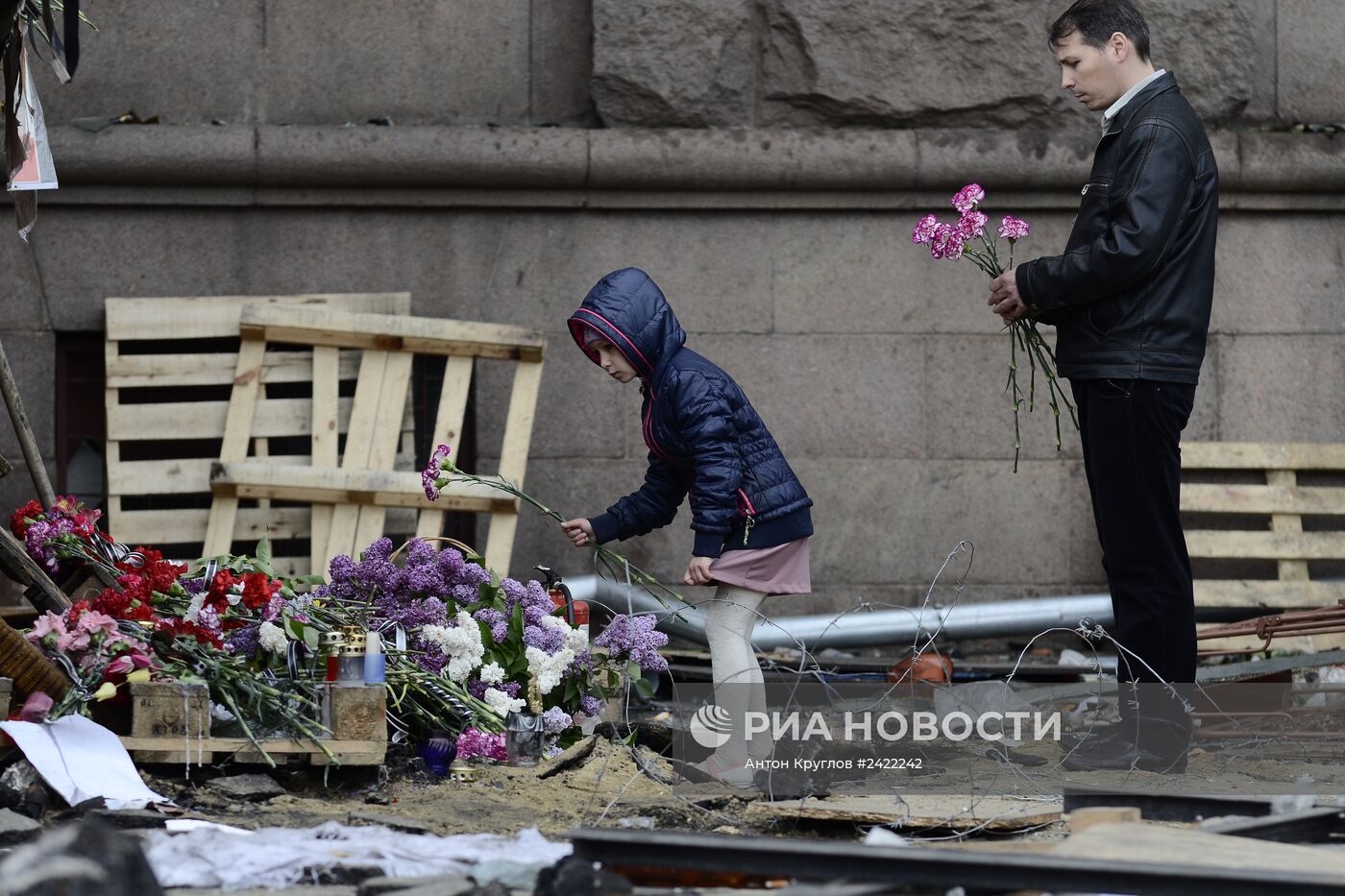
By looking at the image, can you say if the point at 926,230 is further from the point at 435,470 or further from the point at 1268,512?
the point at 1268,512

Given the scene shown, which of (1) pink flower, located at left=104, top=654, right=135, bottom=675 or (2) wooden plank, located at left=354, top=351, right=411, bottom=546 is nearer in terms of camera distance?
(1) pink flower, located at left=104, top=654, right=135, bottom=675

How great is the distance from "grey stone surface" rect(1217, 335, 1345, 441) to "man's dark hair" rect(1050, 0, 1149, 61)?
276 cm

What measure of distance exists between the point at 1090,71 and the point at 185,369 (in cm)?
389

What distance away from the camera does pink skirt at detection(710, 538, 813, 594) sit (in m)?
4.79

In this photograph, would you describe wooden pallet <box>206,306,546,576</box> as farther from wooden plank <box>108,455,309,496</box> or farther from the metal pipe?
the metal pipe

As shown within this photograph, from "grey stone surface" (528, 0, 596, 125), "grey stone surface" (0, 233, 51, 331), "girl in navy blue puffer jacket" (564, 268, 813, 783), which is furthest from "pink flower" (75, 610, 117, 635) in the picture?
"grey stone surface" (528, 0, 596, 125)

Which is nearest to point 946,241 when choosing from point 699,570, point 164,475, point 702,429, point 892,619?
point 702,429

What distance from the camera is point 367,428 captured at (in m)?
6.86

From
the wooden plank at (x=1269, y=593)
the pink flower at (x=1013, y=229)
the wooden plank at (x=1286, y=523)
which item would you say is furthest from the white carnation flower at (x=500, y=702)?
the wooden plank at (x=1286, y=523)

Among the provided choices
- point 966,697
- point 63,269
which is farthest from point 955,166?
point 63,269

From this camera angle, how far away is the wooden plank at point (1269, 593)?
7.11 metres

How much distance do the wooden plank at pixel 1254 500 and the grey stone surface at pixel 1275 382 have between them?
0.92 ft

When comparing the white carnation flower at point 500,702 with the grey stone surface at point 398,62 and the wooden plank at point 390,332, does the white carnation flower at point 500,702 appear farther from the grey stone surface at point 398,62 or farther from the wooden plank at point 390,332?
the grey stone surface at point 398,62

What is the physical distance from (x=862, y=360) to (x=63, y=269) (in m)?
3.45
